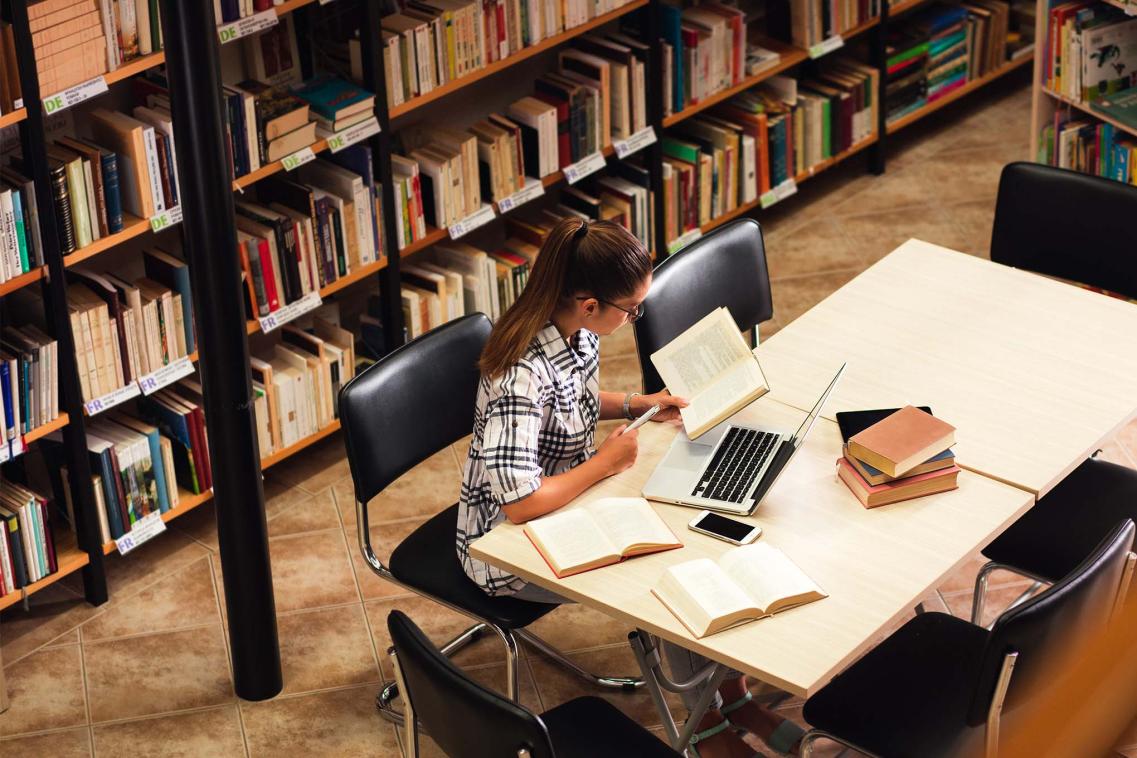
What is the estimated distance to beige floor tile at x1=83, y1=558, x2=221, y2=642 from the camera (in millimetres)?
3652

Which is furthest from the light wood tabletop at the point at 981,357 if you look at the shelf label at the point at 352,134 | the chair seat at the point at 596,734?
the shelf label at the point at 352,134

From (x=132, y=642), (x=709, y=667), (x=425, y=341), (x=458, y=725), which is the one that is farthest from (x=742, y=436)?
(x=132, y=642)

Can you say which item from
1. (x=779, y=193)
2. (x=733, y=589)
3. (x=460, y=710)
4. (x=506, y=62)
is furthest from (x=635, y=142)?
(x=460, y=710)

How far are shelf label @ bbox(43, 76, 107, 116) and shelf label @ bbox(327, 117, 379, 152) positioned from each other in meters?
0.71

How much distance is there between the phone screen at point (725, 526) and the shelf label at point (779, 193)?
9.32 feet

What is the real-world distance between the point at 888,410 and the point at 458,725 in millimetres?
1171

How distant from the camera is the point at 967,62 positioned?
6152mm

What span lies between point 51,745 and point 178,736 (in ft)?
0.95

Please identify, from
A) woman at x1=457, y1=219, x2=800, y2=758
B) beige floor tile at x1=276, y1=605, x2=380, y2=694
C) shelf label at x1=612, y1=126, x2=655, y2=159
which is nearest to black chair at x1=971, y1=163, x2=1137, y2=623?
woman at x1=457, y1=219, x2=800, y2=758

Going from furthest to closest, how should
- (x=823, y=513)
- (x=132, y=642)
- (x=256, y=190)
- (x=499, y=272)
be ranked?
(x=499, y=272) → (x=256, y=190) → (x=132, y=642) → (x=823, y=513)

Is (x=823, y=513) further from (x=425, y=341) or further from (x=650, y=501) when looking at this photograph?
(x=425, y=341)

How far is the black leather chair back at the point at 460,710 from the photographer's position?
203cm

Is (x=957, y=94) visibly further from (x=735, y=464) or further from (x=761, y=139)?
(x=735, y=464)

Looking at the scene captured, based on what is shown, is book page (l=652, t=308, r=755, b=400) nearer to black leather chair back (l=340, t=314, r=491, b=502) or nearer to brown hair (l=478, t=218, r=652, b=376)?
brown hair (l=478, t=218, r=652, b=376)
